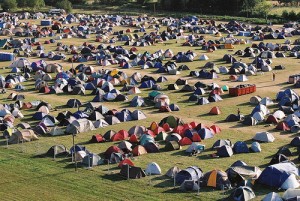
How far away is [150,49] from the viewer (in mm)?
76375

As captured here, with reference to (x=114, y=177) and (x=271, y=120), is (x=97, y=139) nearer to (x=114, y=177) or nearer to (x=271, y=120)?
(x=114, y=177)

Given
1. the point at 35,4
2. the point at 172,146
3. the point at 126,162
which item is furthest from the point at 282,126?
the point at 35,4


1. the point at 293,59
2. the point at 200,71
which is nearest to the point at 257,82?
the point at 200,71

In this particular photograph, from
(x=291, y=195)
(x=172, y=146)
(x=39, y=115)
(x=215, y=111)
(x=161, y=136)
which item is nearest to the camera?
(x=291, y=195)

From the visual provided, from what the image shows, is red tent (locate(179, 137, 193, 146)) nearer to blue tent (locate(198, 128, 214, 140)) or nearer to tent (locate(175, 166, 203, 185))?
blue tent (locate(198, 128, 214, 140))

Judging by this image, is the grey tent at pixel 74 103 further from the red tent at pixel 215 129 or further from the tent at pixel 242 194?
the tent at pixel 242 194

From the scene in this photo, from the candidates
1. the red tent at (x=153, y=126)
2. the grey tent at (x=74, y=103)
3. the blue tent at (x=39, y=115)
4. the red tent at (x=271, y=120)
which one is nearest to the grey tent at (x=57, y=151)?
→ the red tent at (x=153, y=126)

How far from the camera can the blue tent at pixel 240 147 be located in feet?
110

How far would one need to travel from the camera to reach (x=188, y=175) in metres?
28.6

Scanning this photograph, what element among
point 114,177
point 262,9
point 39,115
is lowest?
point 114,177

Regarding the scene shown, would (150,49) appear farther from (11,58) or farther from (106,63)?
(11,58)

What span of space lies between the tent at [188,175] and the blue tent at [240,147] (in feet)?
17.2

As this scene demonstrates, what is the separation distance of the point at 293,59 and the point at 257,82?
1433 cm

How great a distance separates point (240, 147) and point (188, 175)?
6.12m
